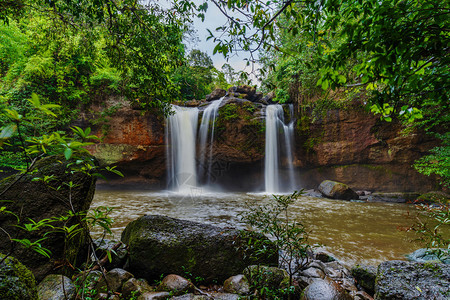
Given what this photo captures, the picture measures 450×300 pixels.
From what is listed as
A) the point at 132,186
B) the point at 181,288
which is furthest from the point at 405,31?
the point at 132,186

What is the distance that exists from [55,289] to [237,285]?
1.90 m

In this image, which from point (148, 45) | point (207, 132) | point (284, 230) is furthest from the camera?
point (207, 132)

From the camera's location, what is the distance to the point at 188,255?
2.85 m

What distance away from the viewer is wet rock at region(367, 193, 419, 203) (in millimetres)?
9992

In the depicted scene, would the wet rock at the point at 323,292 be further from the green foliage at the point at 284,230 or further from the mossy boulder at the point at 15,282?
the mossy boulder at the point at 15,282

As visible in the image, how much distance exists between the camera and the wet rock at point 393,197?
9.99m

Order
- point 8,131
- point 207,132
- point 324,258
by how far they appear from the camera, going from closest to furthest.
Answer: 1. point 8,131
2. point 324,258
3. point 207,132

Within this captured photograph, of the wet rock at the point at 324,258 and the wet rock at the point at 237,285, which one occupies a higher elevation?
the wet rock at the point at 237,285

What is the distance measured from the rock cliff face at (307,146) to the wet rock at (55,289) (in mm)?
10877

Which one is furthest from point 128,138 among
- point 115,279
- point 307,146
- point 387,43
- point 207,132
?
point 387,43

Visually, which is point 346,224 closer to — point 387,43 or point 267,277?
point 267,277

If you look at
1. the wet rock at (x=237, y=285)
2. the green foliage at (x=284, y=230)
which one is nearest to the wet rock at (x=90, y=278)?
the wet rock at (x=237, y=285)

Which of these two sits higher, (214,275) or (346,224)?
(214,275)

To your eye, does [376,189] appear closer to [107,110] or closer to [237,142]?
[237,142]
